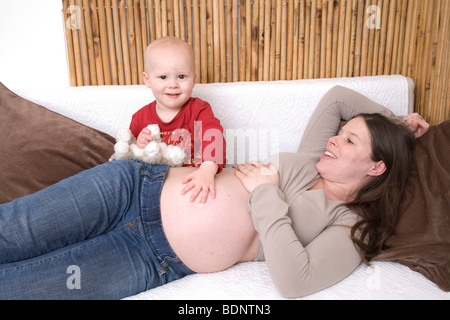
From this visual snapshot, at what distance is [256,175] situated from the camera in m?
1.22

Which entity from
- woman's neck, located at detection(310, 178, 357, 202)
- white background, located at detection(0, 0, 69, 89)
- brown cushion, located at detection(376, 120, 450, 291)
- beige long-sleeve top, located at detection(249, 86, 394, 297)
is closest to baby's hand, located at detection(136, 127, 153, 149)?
beige long-sleeve top, located at detection(249, 86, 394, 297)

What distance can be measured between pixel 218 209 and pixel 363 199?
50cm

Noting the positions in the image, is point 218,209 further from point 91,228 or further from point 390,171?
point 390,171

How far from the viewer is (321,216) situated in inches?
45.8

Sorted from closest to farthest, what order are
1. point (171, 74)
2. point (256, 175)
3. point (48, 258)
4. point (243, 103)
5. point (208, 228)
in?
1. point (48, 258)
2. point (208, 228)
3. point (256, 175)
4. point (171, 74)
5. point (243, 103)

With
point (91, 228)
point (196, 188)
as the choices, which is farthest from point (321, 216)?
point (91, 228)

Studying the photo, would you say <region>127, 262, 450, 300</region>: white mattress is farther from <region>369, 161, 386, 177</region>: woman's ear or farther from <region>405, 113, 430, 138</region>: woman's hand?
<region>405, 113, 430, 138</region>: woman's hand

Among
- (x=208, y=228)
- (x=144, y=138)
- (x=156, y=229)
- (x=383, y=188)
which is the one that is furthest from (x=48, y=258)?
(x=383, y=188)

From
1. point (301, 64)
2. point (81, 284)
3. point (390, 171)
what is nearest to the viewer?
point (81, 284)

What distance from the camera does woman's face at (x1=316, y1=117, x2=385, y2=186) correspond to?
4.03 feet

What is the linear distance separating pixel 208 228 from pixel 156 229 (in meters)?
0.16

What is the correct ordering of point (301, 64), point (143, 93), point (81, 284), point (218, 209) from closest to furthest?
point (81, 284) → point (218, 209) → point (143, 93) → point (301, 64)

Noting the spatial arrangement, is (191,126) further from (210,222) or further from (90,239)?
(90,239)

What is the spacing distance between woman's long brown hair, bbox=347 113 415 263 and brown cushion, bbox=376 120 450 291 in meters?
0.03
